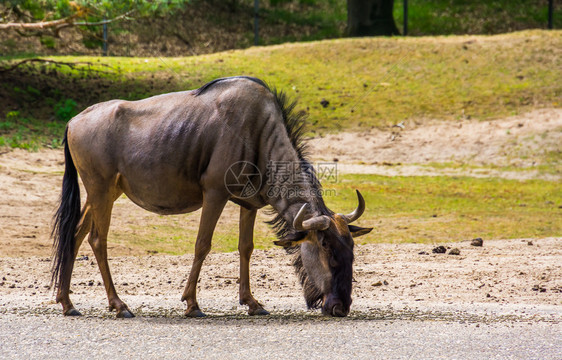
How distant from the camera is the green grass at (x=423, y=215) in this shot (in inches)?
444

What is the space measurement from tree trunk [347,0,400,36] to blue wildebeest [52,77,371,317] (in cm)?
1847

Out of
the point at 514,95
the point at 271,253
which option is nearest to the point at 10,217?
the point at 271,253

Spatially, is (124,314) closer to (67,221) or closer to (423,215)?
(67,221)

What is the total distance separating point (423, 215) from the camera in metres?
12.7

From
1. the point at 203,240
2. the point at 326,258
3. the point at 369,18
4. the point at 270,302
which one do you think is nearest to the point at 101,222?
the point at 203,240

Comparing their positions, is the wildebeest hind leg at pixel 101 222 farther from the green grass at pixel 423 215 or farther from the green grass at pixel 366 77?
the green grass at pixel 366 77

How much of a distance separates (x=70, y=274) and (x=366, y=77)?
585 inches

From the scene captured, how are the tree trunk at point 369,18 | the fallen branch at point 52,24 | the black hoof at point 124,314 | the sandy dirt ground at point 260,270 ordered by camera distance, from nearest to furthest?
the black hoof at point 124,314
the sandy dirt ground at point 260,270
the fallen branch at point 52,24
the tree trunk at point 369,18

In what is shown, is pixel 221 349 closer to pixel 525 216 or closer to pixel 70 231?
pixel 70 231

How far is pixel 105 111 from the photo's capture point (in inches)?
290

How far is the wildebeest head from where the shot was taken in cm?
641

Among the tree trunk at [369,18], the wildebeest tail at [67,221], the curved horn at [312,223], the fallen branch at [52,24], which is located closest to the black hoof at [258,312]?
the curved horn at [312,223]

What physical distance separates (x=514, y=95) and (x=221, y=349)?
15931 mm

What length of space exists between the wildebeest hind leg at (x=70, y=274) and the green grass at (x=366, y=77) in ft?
36.8
